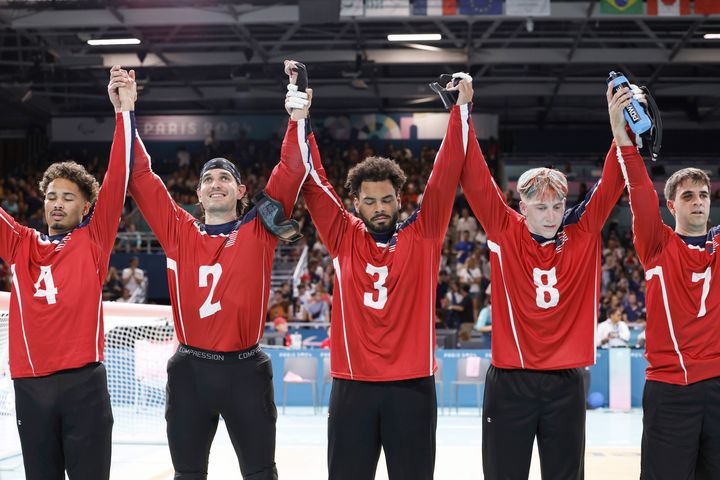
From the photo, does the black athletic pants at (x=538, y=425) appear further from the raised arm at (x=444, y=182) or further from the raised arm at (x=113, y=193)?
Answer: the raised arm at (x=113, y=193)

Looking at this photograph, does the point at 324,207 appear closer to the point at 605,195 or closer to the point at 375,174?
the point at 375,174

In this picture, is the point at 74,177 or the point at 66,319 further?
the point at 74,177

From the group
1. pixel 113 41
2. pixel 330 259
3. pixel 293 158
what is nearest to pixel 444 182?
pixel 293 158

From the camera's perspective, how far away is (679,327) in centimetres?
488

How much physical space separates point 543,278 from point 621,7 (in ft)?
45.2

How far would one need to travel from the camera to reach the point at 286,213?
16.9 ft

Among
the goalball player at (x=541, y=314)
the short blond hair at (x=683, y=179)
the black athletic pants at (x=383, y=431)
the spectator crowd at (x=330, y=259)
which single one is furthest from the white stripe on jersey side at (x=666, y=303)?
the spectator crowd at (x=330, y=259)

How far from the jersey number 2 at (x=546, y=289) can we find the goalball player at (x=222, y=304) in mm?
1493

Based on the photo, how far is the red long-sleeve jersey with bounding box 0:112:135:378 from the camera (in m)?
4.93

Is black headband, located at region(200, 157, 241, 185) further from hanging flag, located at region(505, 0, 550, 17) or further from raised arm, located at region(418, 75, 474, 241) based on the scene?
hanging flag, located at region(505, 0, 550, 17)

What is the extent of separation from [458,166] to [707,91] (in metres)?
24.1

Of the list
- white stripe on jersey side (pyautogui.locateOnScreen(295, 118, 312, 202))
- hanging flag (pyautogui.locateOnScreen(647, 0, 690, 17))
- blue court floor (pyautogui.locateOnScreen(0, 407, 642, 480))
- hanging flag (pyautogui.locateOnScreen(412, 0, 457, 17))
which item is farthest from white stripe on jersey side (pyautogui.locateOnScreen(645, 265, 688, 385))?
hanging flag (pyautogui.locateOnScreen(647, 0, 690, 17))

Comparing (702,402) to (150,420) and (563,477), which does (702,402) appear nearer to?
(563,477)

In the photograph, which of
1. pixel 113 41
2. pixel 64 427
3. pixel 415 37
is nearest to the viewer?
pixel 64 427
